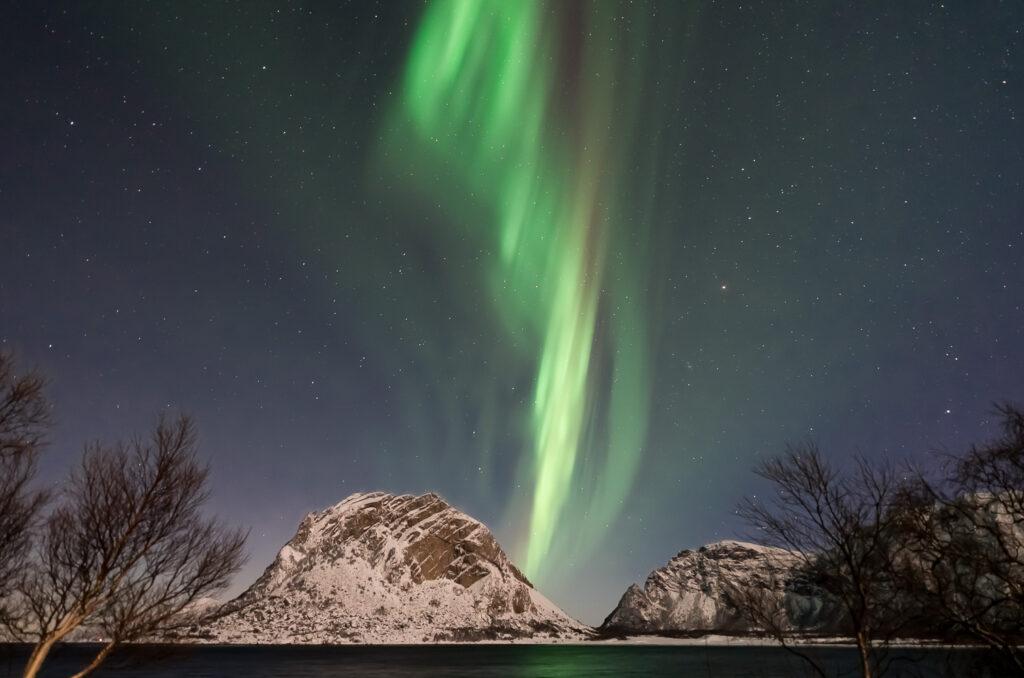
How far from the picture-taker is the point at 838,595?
15055 millimetres

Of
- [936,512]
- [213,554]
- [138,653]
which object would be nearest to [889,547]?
[936,512]

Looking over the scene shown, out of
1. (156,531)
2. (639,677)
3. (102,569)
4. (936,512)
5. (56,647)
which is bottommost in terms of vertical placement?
(56,647)

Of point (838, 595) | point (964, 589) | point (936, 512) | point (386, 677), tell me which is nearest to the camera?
point (964, 589)

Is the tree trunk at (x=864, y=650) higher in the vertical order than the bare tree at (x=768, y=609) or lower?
lower

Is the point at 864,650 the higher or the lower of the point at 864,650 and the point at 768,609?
the lower

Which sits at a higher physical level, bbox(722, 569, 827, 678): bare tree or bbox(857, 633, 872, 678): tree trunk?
bbox(722, 569, 827, 678): bare tree

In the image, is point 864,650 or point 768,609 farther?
point 768,609

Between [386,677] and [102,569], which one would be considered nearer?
[102,569]

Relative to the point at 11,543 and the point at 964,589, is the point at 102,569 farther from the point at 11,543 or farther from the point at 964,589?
the point at 964,589

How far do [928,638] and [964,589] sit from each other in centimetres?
126

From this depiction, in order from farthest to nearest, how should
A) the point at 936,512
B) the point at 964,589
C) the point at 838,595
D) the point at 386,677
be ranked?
the point at 386,677 < the point at 838,595 < the point at 936,512 < the point at 964,589

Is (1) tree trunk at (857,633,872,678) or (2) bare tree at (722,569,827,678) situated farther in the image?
(2) bare tree at (722,569,827,678)

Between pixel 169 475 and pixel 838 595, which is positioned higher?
pixel 169 475

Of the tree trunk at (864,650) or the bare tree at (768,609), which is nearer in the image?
the tree trunk at (864,650)
